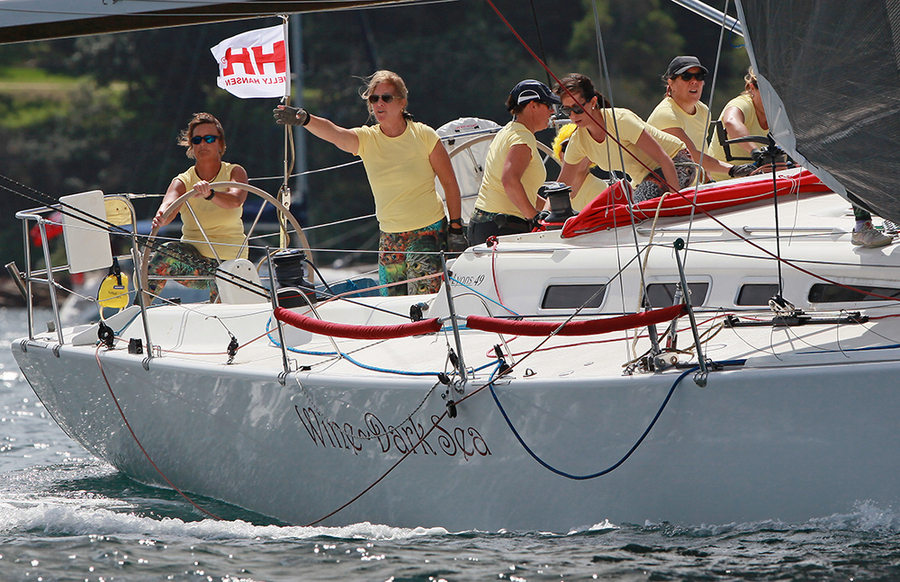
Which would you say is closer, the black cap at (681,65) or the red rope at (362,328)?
the red rope at (362,328)

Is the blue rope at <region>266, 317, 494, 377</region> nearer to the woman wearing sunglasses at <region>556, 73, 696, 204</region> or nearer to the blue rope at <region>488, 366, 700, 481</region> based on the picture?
the blue rope at <region>488, 366, 700, 481</region>

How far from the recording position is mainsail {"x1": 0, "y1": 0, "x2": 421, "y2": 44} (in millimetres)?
4434

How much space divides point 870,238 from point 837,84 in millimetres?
778

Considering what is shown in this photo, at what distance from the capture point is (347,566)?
3.79m

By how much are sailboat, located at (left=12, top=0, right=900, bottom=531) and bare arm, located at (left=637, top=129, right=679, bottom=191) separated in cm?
25

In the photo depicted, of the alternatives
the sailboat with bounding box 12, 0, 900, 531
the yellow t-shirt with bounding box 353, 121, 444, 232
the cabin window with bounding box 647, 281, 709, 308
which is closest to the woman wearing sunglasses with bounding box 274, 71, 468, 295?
the yellow t-shirt with bounding box 353, 121, 444, 232

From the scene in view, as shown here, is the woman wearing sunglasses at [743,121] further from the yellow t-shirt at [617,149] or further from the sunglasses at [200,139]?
the sunglasses at [200,139]

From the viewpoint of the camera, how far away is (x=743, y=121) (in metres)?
6.01

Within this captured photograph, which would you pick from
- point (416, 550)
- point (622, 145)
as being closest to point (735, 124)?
point (622, 145)

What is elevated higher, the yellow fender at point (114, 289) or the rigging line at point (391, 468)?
the yellow fender at point (114, 289)

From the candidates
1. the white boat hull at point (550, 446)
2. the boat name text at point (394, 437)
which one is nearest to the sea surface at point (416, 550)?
the white boat hull at point (550, 446)

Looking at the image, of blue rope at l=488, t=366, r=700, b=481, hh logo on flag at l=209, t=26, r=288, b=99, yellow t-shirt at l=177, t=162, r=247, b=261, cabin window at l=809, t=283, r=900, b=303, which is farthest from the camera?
yellow t-shirt at l=177, t=162, r=247, b=261

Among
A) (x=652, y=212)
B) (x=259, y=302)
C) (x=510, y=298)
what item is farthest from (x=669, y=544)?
(x=259, y=302)

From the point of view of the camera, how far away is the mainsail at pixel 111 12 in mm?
4434
